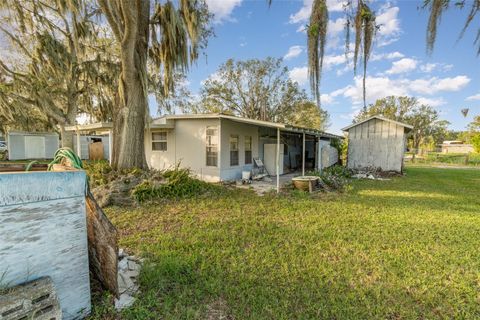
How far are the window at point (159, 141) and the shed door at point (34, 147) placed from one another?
15731 mm

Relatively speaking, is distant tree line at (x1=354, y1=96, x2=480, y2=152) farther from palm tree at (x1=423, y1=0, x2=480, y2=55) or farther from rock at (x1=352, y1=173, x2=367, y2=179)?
palm tree at (x1=423, y1=0, x2=480, y2=55)

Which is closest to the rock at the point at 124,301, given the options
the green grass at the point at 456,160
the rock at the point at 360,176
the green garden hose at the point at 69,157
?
the green garden hose at the point at 69,157

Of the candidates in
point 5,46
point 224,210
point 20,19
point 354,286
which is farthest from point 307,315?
point 5,46

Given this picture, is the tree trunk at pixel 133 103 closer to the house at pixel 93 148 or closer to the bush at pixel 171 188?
the bush at pixel 171 188

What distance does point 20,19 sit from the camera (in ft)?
31.3

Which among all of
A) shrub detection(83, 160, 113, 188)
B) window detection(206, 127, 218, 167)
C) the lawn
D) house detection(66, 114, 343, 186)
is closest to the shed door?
house detection(66, 114, 343, 186)

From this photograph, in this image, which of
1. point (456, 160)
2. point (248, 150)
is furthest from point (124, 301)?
point (456, 160)

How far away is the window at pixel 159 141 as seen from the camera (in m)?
10.2

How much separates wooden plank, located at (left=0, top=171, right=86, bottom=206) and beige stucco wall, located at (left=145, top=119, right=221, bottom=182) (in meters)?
7.10

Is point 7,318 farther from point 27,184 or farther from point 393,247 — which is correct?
point 393,247

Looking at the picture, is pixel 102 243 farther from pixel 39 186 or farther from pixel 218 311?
pixel 218 311

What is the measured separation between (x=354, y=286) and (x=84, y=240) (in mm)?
2763

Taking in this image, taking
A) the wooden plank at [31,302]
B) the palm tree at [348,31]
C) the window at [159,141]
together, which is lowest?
the wooden plank at [31,302]

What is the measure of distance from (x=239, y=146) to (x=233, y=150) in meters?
0.45
